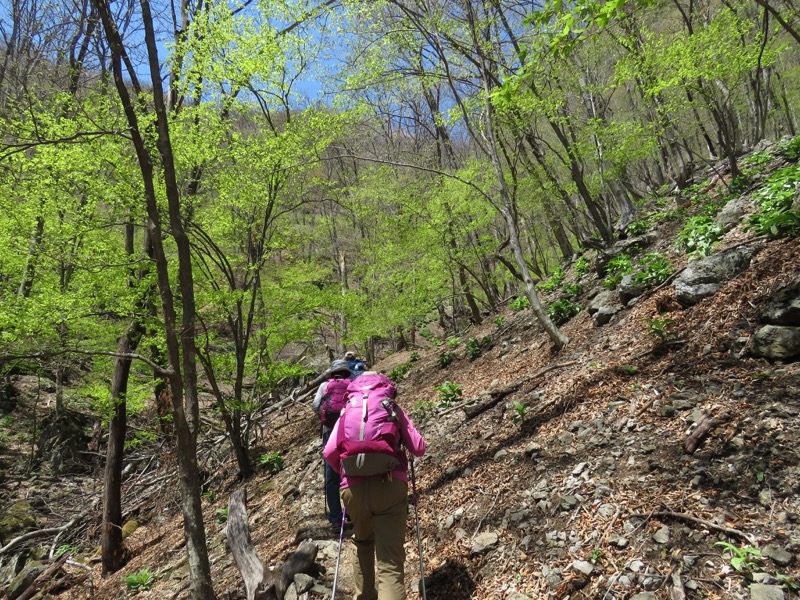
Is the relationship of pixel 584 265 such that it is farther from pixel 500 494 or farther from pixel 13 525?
pixel 13 525

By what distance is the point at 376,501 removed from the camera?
292cm

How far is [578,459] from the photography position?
3549 millimetres

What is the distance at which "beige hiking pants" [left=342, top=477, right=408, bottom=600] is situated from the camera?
2.81 meters

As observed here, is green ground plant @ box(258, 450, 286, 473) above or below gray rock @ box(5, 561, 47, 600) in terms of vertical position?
above

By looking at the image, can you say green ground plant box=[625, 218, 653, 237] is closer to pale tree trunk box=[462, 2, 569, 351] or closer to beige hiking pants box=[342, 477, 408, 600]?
pale tree trunk box=[462, 2, 569, 351]

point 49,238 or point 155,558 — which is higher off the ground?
point 49,238

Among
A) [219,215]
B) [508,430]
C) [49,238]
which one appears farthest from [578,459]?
[49,238]

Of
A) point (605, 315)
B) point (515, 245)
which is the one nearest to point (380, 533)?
point (515, 245)

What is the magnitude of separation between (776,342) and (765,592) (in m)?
2.30

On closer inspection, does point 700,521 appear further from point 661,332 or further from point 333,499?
A: point 333,499

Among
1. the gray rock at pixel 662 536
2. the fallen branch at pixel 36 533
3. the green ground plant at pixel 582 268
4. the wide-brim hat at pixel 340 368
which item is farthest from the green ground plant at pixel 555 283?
the fallen branch at pixel 36 533

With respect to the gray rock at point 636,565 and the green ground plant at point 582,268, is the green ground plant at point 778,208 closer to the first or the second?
the green ground plant at point 582,268

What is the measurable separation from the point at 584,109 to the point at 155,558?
14009 mm

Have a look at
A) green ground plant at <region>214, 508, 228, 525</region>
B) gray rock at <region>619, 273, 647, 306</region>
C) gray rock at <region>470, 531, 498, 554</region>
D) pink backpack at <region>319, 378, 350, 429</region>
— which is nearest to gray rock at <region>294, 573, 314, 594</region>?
pink backpack at <region>319, 378, 350, 429</region>
